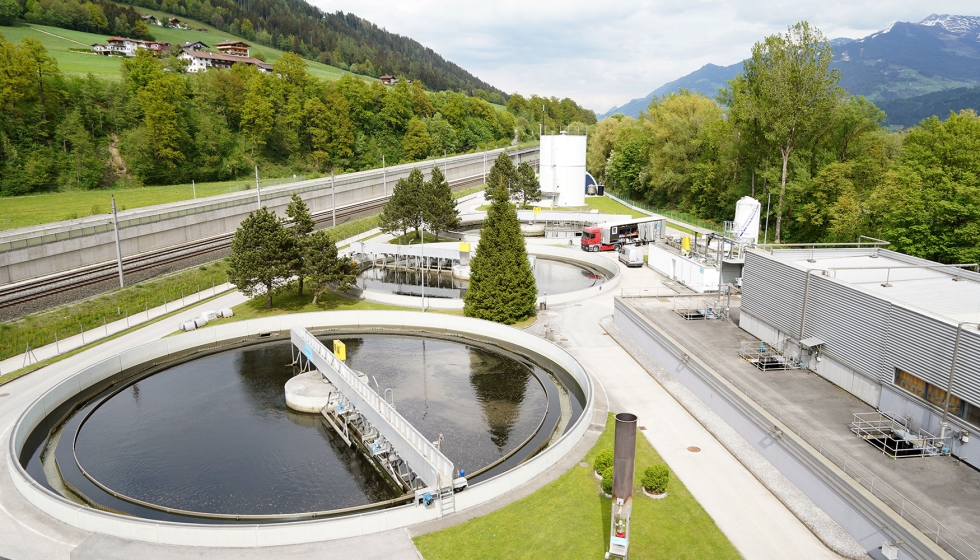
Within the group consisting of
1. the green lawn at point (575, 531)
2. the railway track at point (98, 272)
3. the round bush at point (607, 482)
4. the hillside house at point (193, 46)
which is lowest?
the green lawn at point (575, 531)

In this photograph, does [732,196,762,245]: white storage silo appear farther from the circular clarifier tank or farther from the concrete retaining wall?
the circular clarifier tank

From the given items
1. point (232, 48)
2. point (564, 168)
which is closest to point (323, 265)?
point (564, 168)

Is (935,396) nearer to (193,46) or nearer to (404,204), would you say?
(404,204)

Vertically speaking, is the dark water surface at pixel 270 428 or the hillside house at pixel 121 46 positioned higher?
the hillside house at pixel 121 46

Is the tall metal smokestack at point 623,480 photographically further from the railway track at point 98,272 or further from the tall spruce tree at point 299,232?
the railway track at point 98,272

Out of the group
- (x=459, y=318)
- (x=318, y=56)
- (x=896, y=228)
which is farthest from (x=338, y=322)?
(x=318, y=56)

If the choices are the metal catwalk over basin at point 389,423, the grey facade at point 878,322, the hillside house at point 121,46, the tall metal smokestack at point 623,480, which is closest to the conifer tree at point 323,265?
the metal catwalk over basin at point 389,423
